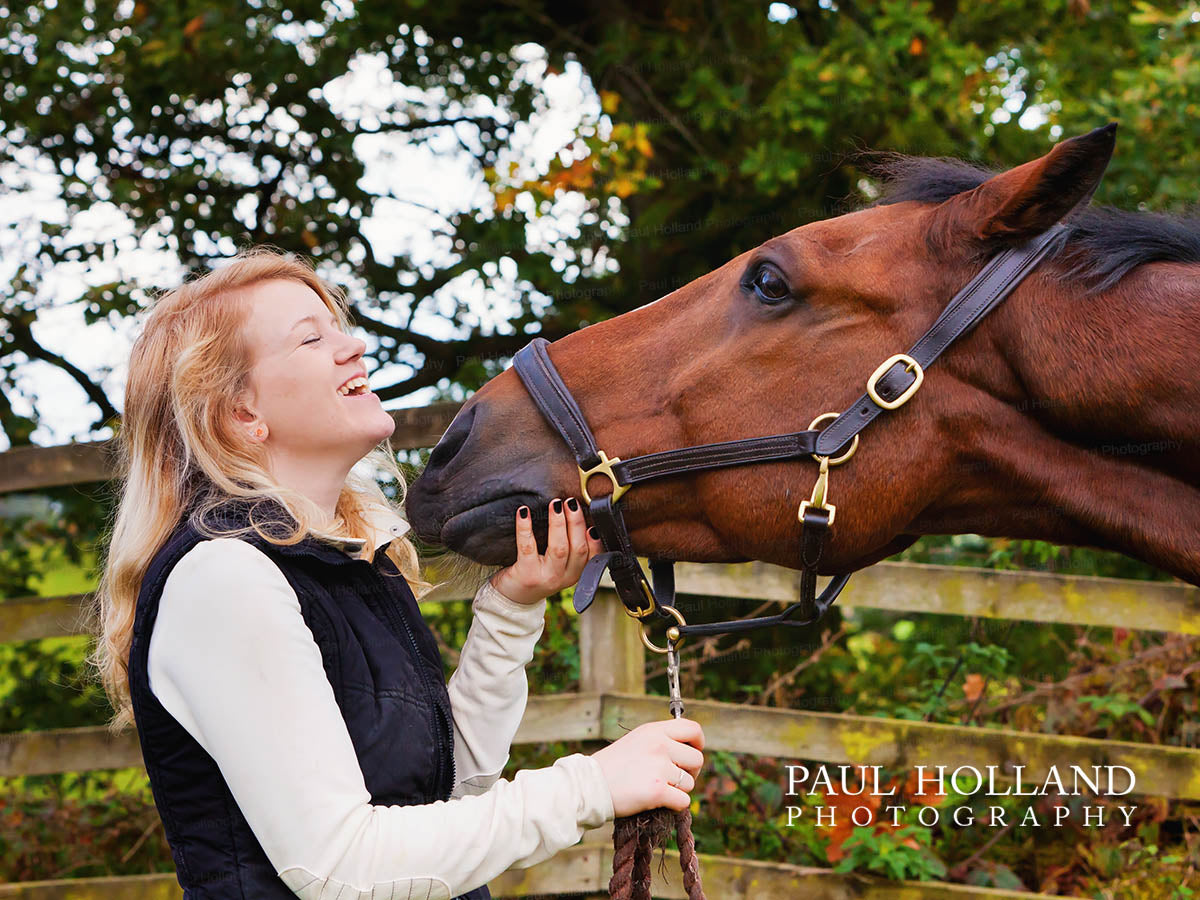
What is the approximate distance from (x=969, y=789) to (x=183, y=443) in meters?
3.10

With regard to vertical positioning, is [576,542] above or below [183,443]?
below

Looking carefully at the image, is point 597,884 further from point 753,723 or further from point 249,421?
point 249,421

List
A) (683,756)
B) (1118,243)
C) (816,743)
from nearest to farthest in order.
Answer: (683,756)
(1118,243)
(816,743)

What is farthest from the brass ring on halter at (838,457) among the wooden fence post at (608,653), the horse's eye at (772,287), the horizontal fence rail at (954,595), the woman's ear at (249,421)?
the wooden fence post at (608,653)

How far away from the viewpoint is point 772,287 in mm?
2021

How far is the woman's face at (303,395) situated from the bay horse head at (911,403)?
1.06 ft

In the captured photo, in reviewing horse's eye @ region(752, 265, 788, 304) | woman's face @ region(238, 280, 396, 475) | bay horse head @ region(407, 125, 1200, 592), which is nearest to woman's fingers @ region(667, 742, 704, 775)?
bay horse head @ region(407, 125, 1200, 592)

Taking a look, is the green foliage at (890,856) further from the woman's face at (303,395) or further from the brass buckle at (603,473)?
the woman's face at (303,395)

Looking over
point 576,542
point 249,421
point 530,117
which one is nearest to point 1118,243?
point 576,542

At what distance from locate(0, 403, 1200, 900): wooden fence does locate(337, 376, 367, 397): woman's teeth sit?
1579 mm

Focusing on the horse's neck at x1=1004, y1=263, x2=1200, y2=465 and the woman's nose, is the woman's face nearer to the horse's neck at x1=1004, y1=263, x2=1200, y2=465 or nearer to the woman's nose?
the woman's nose

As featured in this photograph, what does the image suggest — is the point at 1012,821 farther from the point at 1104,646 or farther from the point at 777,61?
the point at 777,61

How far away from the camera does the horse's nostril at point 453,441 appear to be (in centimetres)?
204

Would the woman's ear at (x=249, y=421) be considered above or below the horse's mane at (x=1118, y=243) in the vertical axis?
below
